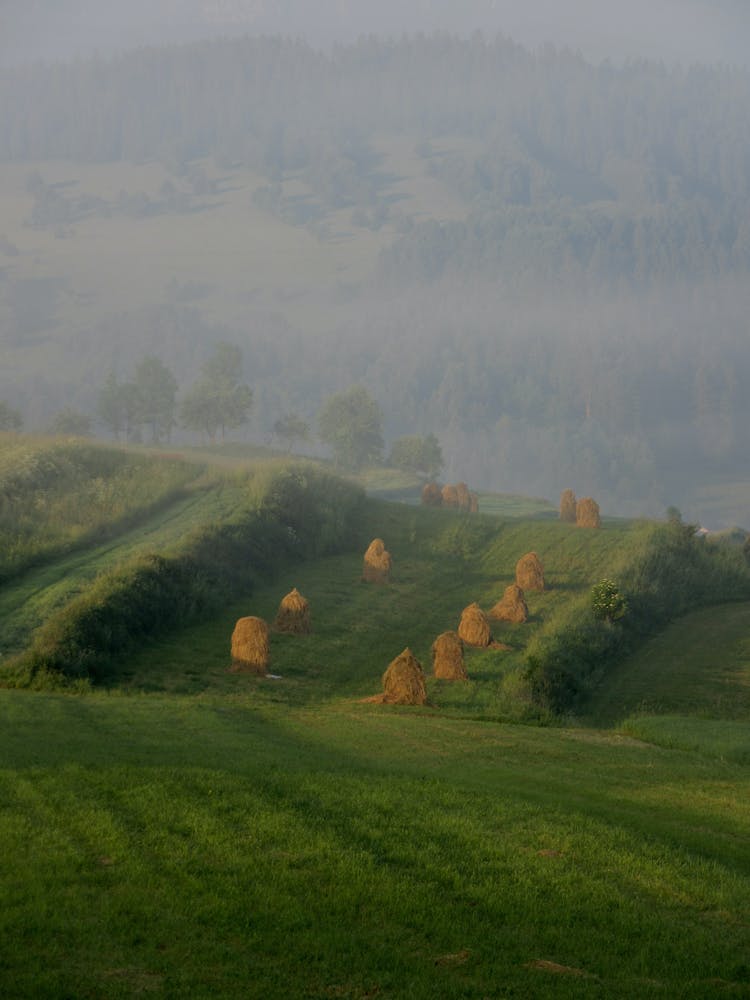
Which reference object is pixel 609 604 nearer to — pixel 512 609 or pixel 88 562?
pixel 512 609

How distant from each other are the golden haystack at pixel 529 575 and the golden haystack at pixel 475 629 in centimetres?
1228

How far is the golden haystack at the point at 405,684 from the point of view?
36.1 m

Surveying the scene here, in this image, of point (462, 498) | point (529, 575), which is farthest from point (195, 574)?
point (462, 498)

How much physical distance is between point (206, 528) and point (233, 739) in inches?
1303

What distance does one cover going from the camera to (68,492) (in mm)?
67688

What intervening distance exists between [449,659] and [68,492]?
33.8 metres

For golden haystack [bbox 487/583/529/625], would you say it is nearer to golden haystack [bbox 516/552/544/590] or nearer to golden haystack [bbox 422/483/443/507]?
golden haystack [bbox 516/552/544/590]

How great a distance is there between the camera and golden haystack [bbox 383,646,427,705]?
1422 inches

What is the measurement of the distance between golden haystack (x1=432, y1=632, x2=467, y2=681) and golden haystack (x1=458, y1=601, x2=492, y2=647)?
20.1 feet

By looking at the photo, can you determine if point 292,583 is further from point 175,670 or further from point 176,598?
point 175,670

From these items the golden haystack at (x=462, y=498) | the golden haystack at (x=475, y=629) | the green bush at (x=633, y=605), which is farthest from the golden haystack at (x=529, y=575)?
the golden haystack at (x=462, y=498)

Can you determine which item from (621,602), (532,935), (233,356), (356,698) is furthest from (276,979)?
(233,356)

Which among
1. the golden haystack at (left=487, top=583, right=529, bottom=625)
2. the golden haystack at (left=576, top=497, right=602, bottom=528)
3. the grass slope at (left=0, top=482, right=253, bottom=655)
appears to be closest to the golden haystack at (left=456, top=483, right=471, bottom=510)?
the golden haystack at (left=576, top=497, right=602, bottom=528)

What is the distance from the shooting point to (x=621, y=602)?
5212cm
